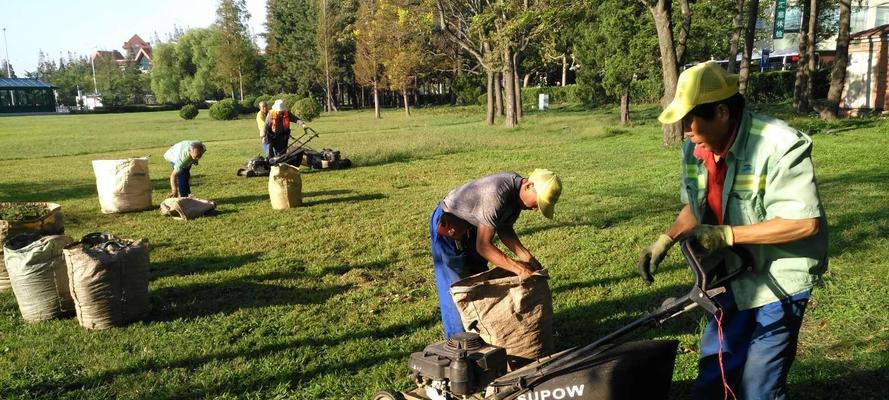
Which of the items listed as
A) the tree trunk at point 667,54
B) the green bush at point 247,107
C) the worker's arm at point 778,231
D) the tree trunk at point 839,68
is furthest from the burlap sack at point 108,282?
the green bush at point 247,107

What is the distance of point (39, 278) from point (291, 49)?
62.6 m

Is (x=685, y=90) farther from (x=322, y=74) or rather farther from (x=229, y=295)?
(x=322, y=74)

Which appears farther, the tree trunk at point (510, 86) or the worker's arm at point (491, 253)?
the tree trunk at point (510, 86)

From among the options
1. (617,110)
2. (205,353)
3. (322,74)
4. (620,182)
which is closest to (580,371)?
(205,353)

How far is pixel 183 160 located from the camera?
10609 mm

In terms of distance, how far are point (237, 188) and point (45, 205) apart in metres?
5.81

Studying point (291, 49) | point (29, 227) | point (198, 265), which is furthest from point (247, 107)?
point (29, 227)

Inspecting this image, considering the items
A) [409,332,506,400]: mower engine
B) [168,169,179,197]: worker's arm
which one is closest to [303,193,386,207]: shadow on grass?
[168,169,179,197]: worker's arm

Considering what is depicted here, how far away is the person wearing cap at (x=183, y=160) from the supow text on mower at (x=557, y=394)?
8.75 metres

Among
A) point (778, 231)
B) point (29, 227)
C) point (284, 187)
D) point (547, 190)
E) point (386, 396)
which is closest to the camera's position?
point (778, 231)

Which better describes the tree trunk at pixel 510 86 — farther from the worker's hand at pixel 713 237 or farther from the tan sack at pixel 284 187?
the worker's hand at pixel 713 237

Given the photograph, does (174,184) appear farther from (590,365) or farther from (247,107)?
(247,107)

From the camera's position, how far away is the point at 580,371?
2.92 metres

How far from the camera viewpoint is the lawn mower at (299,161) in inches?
572
